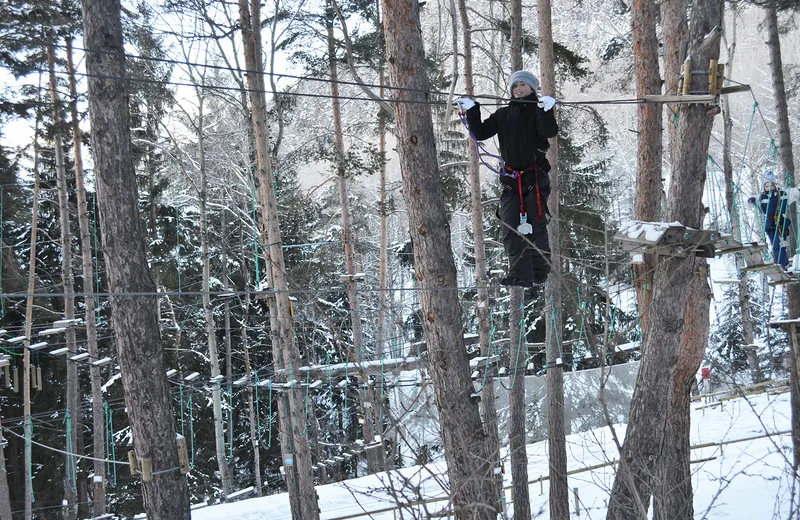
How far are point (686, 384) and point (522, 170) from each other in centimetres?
277

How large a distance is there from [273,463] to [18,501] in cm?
668

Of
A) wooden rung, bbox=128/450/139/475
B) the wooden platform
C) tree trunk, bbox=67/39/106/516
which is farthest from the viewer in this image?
tree trunk, bbox=67/39/106/516

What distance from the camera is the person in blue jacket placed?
30.3ft

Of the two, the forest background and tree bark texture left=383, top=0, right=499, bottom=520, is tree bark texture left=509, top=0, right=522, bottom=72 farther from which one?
tree bark texture left=383, top=0, right=499, bottom=520

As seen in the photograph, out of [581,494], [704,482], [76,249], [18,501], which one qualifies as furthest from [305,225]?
[704,482]

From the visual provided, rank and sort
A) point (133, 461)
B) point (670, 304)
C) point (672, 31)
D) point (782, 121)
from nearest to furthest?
1. point (670, 304)
2. point (133, 461)
3. point (672, 31)
4. point (782, 121)

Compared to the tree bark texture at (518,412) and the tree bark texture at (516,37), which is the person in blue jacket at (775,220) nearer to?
the tree bark texture at (518,412)

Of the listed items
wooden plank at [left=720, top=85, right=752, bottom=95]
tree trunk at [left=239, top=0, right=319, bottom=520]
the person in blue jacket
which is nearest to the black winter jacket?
wooden plank at [left=720, top=85, right=752, bottom=95]

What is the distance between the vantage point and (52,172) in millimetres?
16062

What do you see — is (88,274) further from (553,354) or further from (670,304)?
(670,304)

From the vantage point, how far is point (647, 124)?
721 centimetres

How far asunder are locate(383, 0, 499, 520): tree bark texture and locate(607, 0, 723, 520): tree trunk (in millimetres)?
1400

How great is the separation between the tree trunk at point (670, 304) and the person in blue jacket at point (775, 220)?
416 centimetres

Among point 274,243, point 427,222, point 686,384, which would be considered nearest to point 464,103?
point 427,222
